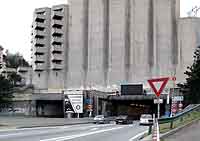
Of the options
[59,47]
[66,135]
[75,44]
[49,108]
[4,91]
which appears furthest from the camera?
[59,47]

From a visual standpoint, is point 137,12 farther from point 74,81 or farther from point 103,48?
point 74,81

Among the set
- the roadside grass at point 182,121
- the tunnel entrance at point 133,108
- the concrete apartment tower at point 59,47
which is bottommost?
the tunnel entrance at point 133,108

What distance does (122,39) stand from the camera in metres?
118

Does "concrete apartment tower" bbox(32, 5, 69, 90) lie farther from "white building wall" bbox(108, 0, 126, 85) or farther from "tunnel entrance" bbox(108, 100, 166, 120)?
"tunnel entrance" bbox(108, 100, 166, 120)

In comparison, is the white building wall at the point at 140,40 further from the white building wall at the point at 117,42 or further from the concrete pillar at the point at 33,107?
the concrete pillar at the point at 33,107

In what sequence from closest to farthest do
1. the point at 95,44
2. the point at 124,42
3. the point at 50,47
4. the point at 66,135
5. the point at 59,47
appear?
the point at 66,135 → the point at 124,42 → the point at 95,44 → the point at 59,47 → the point at 50,47

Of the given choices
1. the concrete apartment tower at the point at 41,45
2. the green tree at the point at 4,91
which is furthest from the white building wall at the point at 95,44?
the green tree at the point at 4,91

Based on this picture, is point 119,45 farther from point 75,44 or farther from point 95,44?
point 75,44

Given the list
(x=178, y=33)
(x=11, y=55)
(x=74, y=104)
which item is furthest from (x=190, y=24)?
(x=11, y=55)

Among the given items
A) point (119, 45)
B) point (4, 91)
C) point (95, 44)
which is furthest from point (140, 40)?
point (4, 91)

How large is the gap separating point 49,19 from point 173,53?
37.4 meters

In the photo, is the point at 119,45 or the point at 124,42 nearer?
the point at 124,42

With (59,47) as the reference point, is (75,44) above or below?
above

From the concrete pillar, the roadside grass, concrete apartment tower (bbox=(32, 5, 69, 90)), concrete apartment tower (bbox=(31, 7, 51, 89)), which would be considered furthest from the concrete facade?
the roadside grass
